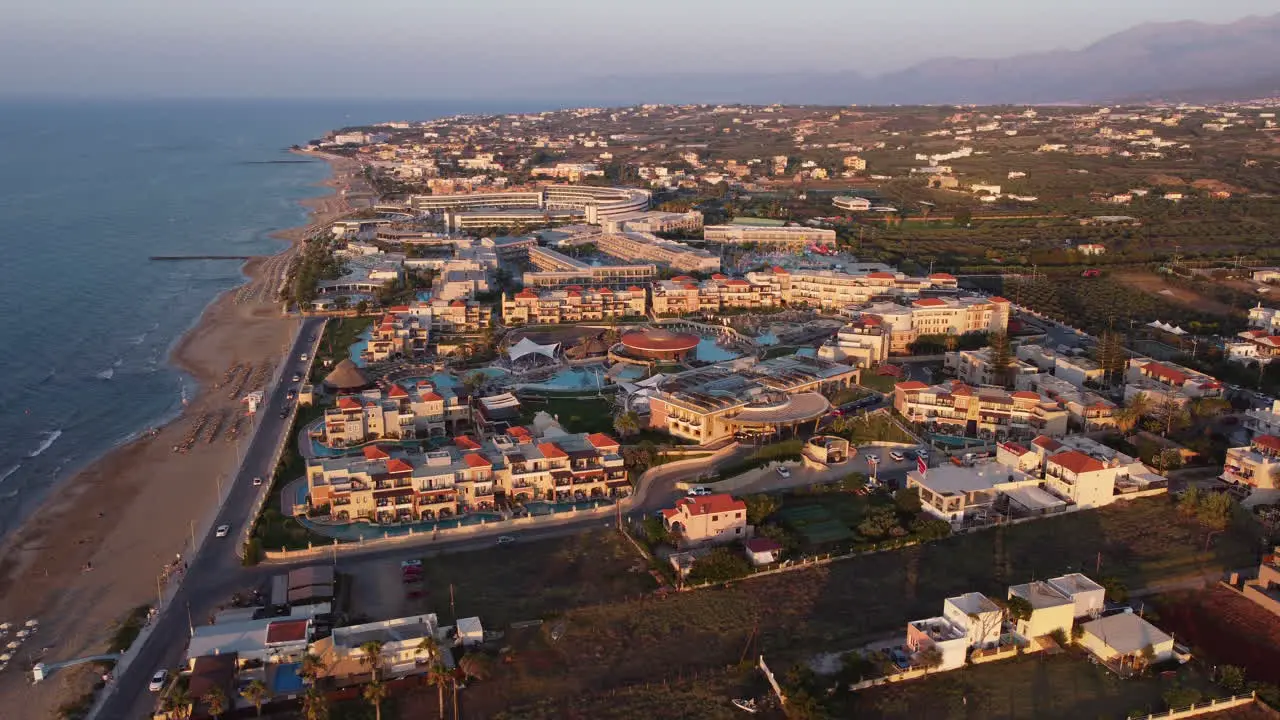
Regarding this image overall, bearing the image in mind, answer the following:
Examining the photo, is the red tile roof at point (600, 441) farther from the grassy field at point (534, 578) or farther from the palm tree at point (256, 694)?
the palm tree at point (256, 694)

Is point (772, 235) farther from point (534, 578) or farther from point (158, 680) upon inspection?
point (158, 680)

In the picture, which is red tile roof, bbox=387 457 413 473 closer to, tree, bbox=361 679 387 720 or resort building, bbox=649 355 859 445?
tree, bbox=361 679 387 720

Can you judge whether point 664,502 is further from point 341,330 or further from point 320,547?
point 341,330

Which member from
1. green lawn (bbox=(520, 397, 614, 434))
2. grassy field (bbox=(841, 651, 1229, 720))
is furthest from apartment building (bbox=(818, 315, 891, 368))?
grassy field (bbox=(841, 651, 1229, 720))

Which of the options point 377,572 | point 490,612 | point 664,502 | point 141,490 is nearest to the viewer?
point 490,612

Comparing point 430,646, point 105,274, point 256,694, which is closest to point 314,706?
point 256,694

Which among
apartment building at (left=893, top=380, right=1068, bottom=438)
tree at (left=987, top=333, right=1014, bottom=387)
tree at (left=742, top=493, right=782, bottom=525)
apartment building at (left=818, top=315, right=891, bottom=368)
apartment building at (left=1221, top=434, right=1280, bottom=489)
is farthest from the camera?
apartment building at (left=818, top=315, right=891, bottom=368)

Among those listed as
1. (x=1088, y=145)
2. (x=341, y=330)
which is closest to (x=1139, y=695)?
(x=341, y=330)

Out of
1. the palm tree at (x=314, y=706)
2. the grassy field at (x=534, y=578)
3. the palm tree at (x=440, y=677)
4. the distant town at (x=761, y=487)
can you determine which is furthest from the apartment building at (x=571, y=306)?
the palm tree at (x=314, y=706)
